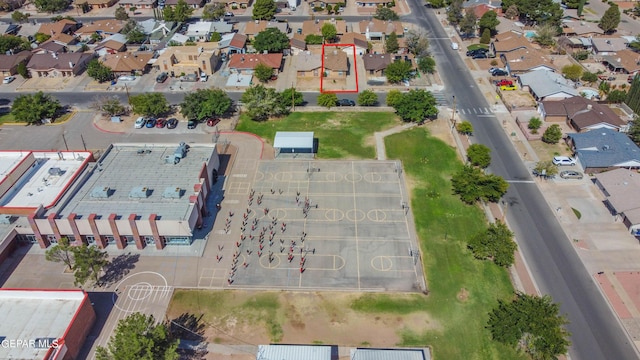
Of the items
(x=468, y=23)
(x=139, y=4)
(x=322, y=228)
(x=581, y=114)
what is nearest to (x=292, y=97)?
(x=322, y=228)

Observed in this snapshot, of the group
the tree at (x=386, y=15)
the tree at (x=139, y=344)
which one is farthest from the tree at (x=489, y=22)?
the tree at (x=139, y=344)

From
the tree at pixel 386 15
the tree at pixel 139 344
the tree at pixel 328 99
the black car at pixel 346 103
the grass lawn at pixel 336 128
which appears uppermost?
the tree at pixel 139 344

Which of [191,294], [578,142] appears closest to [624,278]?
[578,142]

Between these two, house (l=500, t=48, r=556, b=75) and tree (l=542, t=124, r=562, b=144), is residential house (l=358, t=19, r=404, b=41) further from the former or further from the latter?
tree (l=542, t=124, r=562, b=144)

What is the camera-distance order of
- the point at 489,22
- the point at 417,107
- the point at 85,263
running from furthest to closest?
1. the point at 489,22
2. the point at 417,107
3. the point at 85,263

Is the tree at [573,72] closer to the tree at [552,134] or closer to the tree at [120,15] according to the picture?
the tree at [552,134]

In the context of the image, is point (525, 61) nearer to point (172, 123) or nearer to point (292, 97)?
point (292, 97)

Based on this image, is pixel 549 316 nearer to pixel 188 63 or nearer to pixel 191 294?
pixel 191 294
